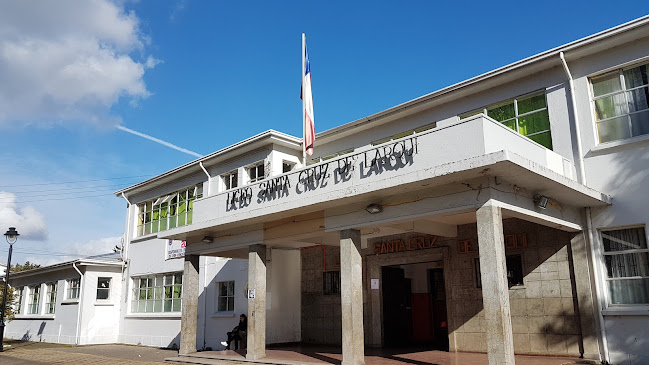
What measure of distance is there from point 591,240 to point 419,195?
4.01m

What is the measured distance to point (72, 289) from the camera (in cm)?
2552

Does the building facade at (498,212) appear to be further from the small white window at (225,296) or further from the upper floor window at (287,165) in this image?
the upper floor window at (287,165)

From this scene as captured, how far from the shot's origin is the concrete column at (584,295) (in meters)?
11.3

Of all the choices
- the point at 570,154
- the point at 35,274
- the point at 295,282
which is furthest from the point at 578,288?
the point at 35,274

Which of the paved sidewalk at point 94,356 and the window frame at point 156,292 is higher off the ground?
the window frame at point 156,292

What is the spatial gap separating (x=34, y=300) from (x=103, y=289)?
7267 mm

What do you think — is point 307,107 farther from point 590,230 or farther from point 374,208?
point 590,230

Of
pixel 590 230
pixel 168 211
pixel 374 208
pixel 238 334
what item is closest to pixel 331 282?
pixel 238 334

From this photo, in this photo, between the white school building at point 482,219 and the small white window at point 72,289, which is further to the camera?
the small white window at point 72,289

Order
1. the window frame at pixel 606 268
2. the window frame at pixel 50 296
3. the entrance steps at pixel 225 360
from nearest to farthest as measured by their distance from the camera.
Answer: the window frame at pixel 606 268 → the entrance steps at pixel 225 360 → the window frame at pixel 50 296

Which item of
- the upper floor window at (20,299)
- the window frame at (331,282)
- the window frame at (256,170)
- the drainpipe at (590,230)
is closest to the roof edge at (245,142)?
the window frame at (256,170)

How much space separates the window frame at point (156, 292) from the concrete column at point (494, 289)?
14680 millimetres

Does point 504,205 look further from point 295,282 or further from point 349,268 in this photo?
point 295,282

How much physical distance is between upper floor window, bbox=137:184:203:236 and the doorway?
8482 millimetres
